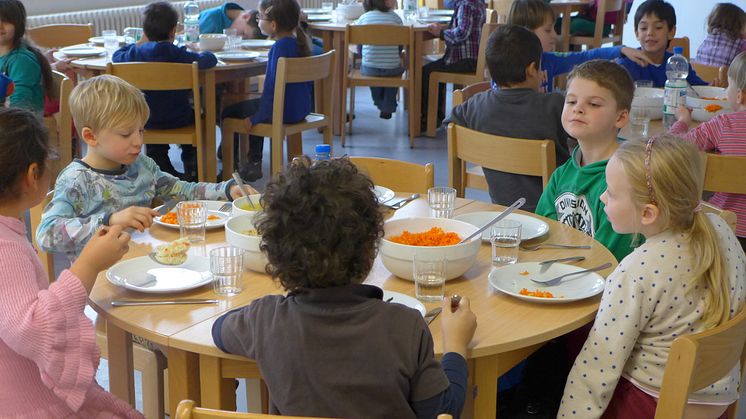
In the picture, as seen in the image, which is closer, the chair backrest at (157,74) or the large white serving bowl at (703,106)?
the large white serving bowl at (703,106)

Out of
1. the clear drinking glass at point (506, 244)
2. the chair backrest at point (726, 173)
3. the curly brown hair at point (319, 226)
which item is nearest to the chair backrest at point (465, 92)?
the chair backrest at point (726, 173)

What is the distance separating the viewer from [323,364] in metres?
1.40

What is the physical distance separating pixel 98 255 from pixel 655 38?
3285 millimetres

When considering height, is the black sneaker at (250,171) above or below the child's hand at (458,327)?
below

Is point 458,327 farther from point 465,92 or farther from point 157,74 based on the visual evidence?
point 157,74

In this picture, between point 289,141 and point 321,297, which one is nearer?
→ point 321,297

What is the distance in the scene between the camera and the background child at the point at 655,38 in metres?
4.23

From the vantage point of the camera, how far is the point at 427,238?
1.97 m

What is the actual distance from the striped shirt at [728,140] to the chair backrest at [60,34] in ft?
12.8

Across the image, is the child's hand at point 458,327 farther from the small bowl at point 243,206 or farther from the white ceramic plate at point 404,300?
the small bowl at point 243,206

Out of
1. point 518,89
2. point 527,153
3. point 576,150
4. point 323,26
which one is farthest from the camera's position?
point 323,26

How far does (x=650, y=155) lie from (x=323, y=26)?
176 inches

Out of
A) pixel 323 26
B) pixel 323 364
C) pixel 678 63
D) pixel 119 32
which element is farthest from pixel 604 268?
pixel 119 32

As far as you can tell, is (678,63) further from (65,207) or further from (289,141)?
(65,207)
